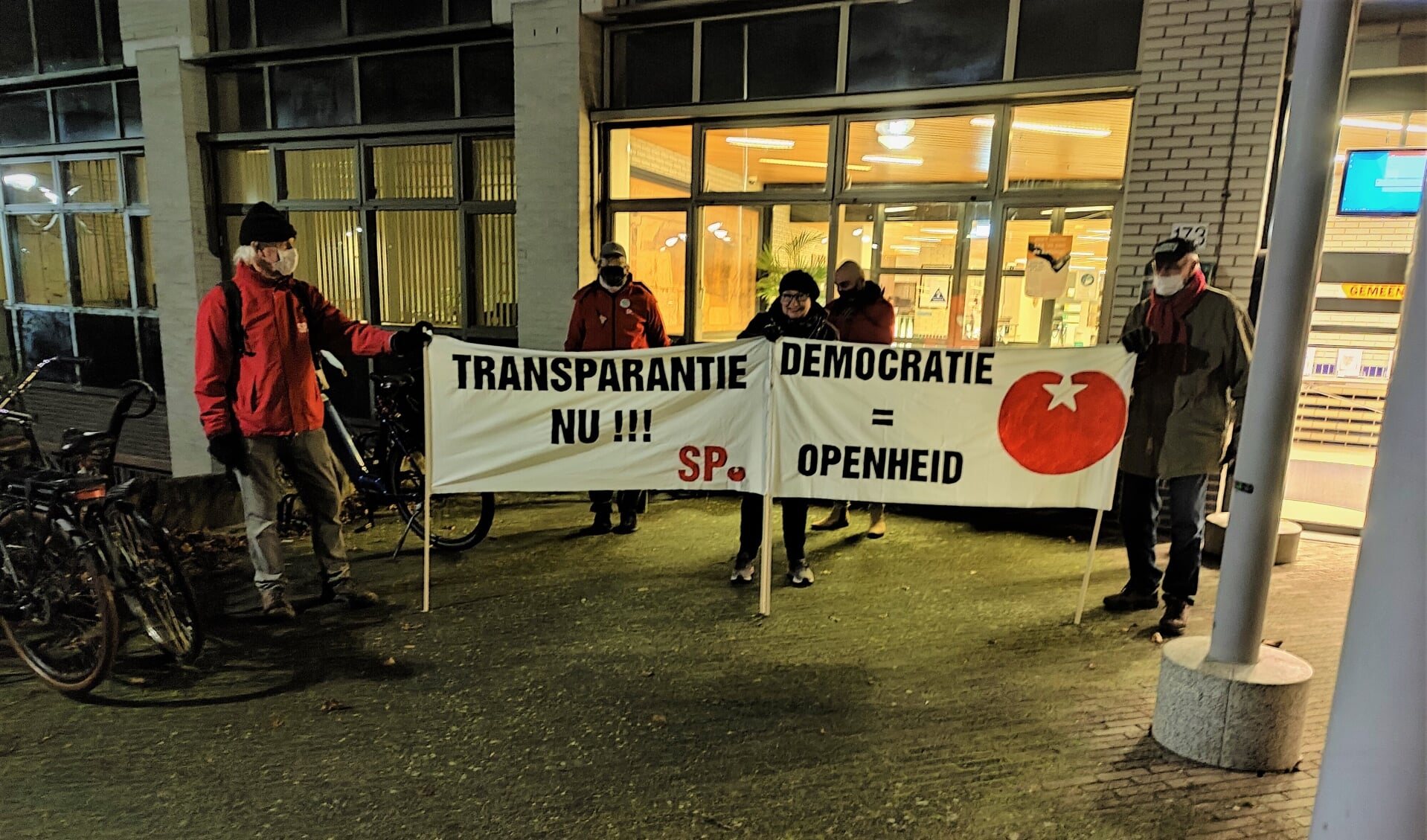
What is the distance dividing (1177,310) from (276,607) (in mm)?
5447

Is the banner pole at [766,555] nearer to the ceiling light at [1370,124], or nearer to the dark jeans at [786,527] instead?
the dark jeans at [786,527]

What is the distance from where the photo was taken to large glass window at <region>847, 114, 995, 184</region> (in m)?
7.00

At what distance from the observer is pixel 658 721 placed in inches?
142

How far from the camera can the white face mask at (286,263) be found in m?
4.43

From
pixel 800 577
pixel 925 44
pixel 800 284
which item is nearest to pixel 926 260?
pixel 925 44

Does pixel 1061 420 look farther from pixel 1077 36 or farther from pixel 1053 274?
pixel 1077 36

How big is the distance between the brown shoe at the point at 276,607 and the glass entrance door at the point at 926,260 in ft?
17.6

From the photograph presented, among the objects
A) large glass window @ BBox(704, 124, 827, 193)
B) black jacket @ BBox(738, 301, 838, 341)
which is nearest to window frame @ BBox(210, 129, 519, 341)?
large glass window @ BBox(704, 124, 827, 193)

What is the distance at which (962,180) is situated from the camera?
7.07 metres

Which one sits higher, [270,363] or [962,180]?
[962,180]

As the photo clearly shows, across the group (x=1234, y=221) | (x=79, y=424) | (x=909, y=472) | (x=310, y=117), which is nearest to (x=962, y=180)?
(x=1234, y=221)

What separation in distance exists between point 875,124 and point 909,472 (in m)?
4.03

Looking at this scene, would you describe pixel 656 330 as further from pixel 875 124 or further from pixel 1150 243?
pixel 1150 243

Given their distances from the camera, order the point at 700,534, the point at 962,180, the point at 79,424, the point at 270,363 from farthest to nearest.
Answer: the point at 79,424 < the point at 962,180 < the point at 700,534 < the point at 270,363
